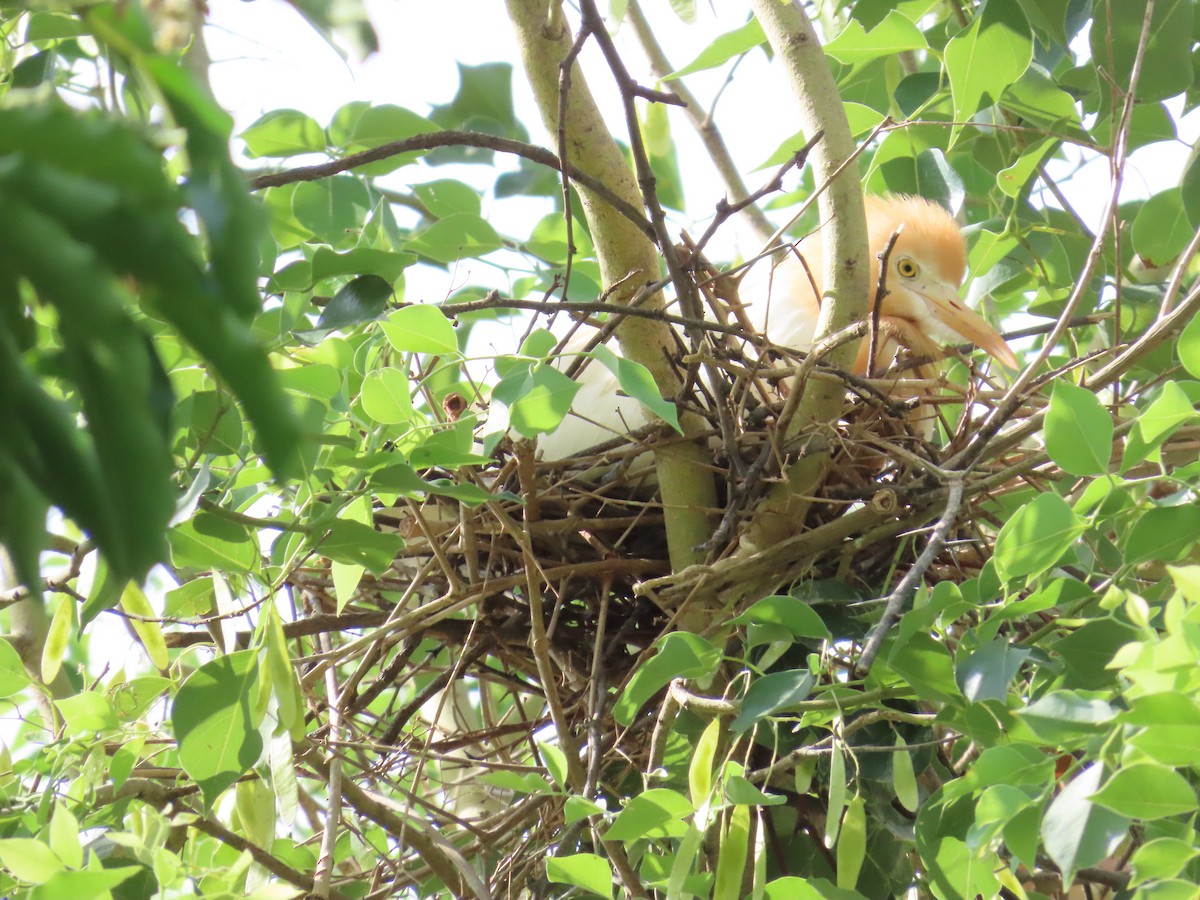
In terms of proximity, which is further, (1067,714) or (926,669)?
(926,669)

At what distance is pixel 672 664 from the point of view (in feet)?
3.41

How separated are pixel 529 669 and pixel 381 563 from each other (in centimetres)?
61

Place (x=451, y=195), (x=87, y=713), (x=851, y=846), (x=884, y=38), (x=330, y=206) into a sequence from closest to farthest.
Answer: (x=851, y=846) → (x=87, y=713) → (x=884, y=38) → (x=330, y=206) → (x=451, y=195)

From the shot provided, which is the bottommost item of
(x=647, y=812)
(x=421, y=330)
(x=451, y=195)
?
(x=647, y=812)

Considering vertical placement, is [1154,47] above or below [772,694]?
above

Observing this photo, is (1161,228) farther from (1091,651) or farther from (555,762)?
(555,762)

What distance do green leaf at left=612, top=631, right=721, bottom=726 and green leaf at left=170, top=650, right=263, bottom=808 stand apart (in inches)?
14.0

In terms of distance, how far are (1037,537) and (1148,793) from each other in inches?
9.9

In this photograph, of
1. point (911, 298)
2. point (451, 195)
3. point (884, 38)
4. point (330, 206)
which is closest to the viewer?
point (884, 38)

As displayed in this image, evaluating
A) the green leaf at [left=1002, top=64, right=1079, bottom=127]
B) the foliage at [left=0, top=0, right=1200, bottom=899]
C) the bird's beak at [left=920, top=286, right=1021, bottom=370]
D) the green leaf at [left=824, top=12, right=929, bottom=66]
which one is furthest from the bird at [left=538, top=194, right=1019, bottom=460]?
the green leaf at [left=824, top=12, right=929, bottom=66]

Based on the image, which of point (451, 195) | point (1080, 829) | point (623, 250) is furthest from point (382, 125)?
point (1080, 829)

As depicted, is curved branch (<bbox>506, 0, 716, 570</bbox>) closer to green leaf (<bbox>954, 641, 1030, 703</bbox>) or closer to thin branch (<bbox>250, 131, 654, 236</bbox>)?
thin branch (<bbox>250, 131, 654, 236</bbox>)

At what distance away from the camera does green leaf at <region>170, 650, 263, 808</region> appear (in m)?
1.03

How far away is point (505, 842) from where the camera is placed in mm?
1596
